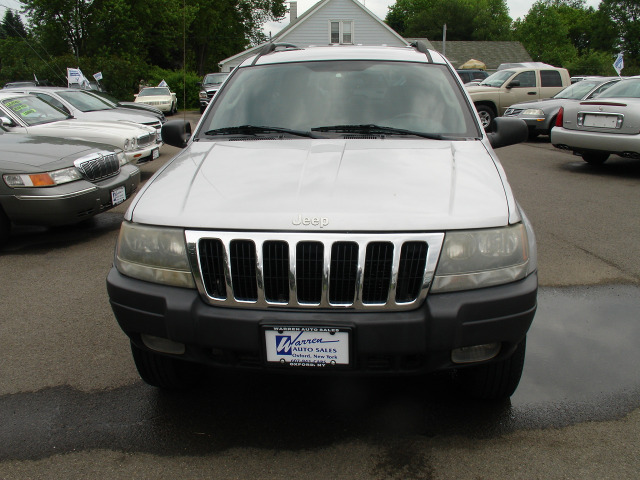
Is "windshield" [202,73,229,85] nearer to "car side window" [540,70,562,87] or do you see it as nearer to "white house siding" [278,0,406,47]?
"white house siding" [278,0,406,47]

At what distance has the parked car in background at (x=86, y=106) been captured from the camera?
425 inches

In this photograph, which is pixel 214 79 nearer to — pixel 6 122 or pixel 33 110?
pixel 33 110

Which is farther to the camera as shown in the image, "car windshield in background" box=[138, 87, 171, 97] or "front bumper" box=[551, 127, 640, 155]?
"car windshield in background" box=[138, 87, 171, 97]

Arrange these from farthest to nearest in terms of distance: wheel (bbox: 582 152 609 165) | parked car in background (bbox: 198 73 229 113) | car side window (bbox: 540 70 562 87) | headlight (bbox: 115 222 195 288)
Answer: parked car in background (bbox: 198 73 229 113), car side window (bbox: 540 70 562 87), wheel (bbox: 582 152 609 165), headlight (bbox: 115 222 195 288)

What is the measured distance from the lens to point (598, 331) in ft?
12.4

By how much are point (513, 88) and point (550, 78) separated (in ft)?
4.71

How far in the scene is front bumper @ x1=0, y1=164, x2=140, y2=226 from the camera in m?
5.80

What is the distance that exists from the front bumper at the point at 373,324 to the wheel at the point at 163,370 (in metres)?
0.42

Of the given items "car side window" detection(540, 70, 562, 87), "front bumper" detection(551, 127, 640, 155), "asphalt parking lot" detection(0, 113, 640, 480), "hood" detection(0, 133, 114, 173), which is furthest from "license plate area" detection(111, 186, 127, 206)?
"car side window" detection(540, 70, 562, 87)

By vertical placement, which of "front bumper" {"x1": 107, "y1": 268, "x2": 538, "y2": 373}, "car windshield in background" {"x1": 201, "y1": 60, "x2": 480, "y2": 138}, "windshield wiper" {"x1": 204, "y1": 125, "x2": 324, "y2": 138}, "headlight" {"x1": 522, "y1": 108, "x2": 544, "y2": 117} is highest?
"car windshield in background" {"x1": 201, "y1": 60, "x2": 480, "y2": 138}

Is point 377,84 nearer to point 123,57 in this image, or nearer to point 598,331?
point 598,331

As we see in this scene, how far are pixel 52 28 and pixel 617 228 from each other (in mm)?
34346

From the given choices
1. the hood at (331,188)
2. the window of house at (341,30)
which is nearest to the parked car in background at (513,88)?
the hood at (331,188)

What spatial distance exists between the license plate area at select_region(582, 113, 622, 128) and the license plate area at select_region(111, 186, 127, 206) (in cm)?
744
